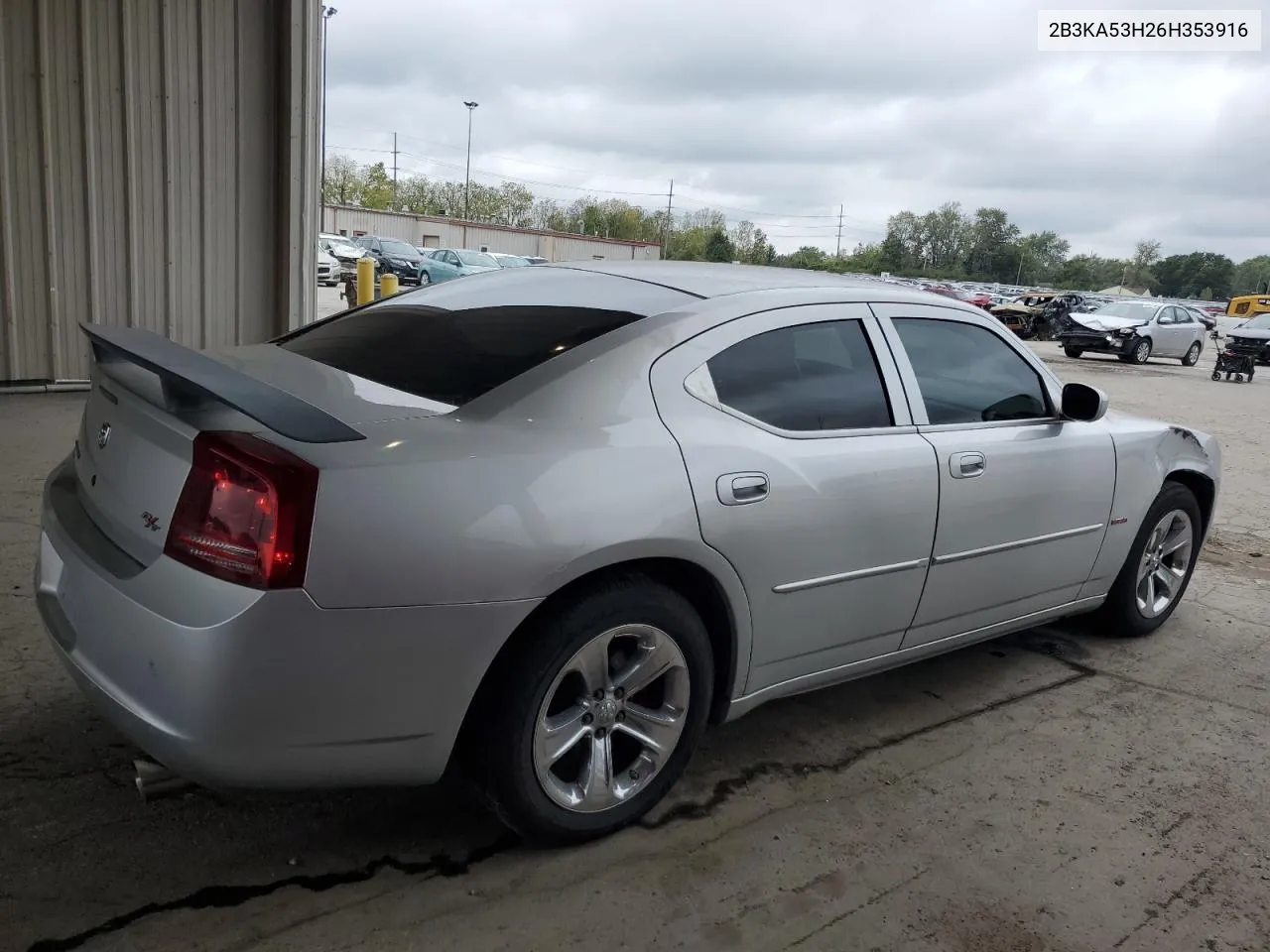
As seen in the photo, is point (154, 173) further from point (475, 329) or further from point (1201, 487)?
point (1201, 487)

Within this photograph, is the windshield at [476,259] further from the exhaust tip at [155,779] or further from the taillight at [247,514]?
the taillight at [247,514]

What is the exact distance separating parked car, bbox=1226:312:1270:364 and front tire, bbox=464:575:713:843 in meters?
25.7

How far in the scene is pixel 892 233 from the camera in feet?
314

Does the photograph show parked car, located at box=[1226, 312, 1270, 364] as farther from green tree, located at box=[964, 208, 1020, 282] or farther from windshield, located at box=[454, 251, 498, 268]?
green tree, located at box=[964, 208, 1020, 282]

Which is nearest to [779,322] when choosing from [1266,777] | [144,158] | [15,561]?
[1266,777]

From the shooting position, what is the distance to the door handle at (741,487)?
9.02 feet

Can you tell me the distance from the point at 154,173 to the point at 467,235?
50035mm

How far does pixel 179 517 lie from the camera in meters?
2.26

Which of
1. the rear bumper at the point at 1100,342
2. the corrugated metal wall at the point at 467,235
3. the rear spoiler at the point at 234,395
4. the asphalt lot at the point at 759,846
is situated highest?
the corrugated metal wall at the point at 467,235

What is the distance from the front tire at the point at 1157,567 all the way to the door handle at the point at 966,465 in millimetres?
1381

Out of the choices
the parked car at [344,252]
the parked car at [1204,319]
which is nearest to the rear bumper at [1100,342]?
the parked car at [1204,319]

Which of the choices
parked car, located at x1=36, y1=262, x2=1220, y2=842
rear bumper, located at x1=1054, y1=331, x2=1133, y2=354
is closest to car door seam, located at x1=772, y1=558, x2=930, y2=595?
parked car, located at x1=36, y1=262, x2=1220, y2=842

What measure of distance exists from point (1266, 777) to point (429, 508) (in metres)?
2.96

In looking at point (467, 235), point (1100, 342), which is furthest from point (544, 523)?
point (467, 235)
